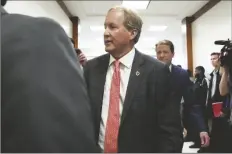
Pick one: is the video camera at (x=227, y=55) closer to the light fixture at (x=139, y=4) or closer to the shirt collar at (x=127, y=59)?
the shirt collar at (x=127, y=59)

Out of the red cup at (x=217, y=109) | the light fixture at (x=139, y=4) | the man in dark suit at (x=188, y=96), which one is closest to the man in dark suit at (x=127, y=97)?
the man in dark suit at (x=188, y=96)

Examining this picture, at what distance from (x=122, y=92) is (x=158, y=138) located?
0.98 feet

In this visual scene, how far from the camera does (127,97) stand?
155 centimetres

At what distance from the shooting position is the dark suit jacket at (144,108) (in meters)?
1.52

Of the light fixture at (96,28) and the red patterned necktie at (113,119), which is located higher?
the light fixture at (96,28)

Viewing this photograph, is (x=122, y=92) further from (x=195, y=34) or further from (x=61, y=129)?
(x=195, y=34)

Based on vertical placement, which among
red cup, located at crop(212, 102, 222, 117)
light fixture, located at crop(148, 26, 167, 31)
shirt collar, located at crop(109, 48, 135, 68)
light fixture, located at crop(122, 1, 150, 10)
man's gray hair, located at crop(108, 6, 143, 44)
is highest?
light fixture, located at crop(148, 26, 167, 31)

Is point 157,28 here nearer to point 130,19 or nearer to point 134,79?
point 130,19

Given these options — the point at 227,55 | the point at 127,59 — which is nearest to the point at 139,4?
the point at 227,55

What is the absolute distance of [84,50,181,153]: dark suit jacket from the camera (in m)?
1.52

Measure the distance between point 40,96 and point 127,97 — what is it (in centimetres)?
110

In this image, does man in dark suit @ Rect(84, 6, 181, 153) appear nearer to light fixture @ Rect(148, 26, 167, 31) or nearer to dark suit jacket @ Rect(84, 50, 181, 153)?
dark suit jacket @ Rect(84, 50, 181, 153)

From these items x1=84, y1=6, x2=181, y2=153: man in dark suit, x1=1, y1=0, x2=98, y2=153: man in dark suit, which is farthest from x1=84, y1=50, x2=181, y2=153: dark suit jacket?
x1=1, y1=0, x2=98, y2=153: man in dark suit

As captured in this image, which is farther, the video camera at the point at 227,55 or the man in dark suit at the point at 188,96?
the man in dark suit at the point at 188,96
